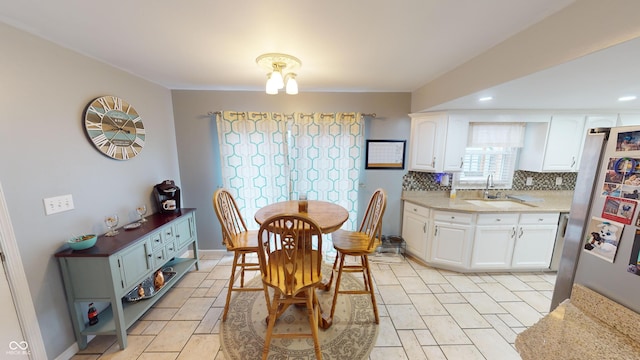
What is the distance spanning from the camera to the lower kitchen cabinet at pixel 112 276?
1618 millimetres

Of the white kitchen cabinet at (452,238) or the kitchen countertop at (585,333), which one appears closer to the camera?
the kitchen countertop at (585,333)

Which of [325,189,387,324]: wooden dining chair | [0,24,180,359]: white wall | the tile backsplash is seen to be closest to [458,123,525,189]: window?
the tile backsplash

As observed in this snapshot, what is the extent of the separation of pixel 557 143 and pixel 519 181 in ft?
2.14

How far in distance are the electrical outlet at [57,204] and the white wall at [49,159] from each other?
32 millimetres

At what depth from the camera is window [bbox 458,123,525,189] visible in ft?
9.97

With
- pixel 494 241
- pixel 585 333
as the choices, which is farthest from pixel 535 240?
pixel 585 333

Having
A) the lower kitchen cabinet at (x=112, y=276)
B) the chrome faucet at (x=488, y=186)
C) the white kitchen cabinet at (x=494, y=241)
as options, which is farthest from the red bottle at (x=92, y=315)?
the chrome faucet at (x=488, y=186)

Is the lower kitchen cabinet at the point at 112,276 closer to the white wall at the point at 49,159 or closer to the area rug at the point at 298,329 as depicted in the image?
the white wall at the point at 49,159

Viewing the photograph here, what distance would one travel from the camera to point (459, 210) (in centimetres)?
265

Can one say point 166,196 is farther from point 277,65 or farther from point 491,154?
point 491,154

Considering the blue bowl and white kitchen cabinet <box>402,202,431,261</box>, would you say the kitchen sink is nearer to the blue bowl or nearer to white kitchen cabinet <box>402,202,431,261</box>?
white kitchen cabinet <box>402,202,431,261</box>

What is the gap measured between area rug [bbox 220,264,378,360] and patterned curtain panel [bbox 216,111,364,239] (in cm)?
115

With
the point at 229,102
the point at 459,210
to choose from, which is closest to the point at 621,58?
the point at 459,210

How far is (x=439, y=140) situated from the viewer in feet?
9.54
